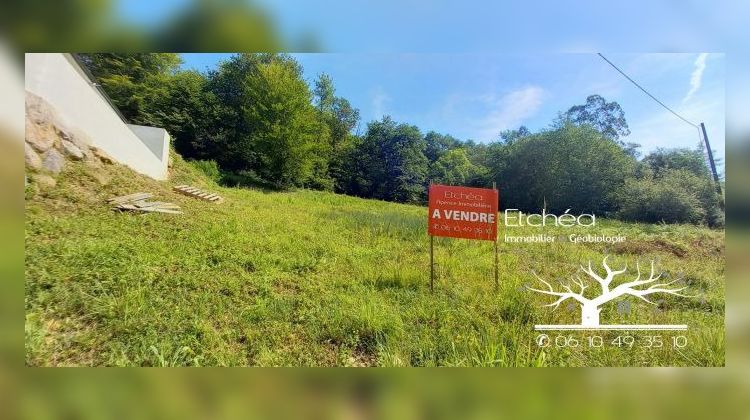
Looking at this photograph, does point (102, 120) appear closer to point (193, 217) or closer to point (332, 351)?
point (193, 217)

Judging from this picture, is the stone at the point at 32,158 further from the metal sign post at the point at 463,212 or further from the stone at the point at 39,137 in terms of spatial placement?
the metal sign post at the point at 463,212

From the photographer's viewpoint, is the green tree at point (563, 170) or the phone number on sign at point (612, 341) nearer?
the phone number on sign at point (612, 341)

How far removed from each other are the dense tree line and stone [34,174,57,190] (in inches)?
27.2

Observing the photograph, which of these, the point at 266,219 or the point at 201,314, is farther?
the point at 266,219

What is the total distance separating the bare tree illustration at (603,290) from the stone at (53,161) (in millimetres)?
3461

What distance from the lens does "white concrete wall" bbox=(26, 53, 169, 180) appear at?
2363mm

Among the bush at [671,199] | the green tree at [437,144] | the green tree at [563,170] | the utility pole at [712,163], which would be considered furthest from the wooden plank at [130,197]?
the utility pole at [712,163]

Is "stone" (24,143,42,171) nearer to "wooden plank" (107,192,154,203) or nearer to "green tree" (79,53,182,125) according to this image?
"wooden plank" (107,192,154,203)

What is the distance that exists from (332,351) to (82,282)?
1.74m

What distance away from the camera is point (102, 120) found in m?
2.58

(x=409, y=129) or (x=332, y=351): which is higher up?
(x=409, y=129)

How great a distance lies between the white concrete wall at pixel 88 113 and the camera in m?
2.36

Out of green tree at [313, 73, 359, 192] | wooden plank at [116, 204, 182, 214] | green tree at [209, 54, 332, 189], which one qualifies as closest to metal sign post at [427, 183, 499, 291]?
green tree at [313, 73, 359, 192]
